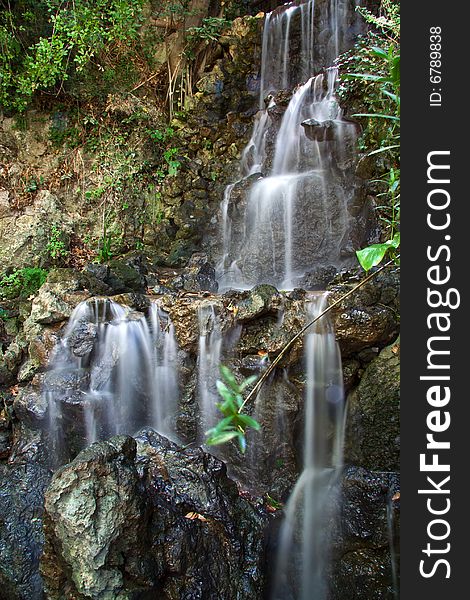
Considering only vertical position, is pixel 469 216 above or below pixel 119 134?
below

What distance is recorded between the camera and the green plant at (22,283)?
7.13m

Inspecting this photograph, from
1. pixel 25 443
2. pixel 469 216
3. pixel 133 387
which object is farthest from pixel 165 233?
pixel 469 216

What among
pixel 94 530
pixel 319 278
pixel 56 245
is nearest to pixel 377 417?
pixel 319 278

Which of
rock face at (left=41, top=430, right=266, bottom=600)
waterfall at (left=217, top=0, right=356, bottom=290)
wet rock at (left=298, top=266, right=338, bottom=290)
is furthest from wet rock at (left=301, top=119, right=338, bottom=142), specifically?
rock face at (left=41, top=430, right=266, bottom=600)

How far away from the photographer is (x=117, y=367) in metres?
5.26

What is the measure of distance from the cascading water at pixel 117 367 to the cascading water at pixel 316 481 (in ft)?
5.36

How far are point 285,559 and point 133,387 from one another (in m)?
2.52

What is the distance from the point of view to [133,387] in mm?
5375

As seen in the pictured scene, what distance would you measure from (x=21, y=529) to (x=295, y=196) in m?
5.66

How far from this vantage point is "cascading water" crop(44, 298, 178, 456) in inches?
200

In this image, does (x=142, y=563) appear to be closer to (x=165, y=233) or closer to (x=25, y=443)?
(x=25, y=443)

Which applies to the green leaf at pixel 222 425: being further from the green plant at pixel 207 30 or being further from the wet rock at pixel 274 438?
the green plant at pixel 207 30

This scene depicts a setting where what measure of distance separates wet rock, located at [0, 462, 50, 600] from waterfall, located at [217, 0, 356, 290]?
13.4ft

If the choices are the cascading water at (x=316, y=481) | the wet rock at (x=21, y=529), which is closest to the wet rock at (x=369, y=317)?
the cascading water at (x=316, y=481)
